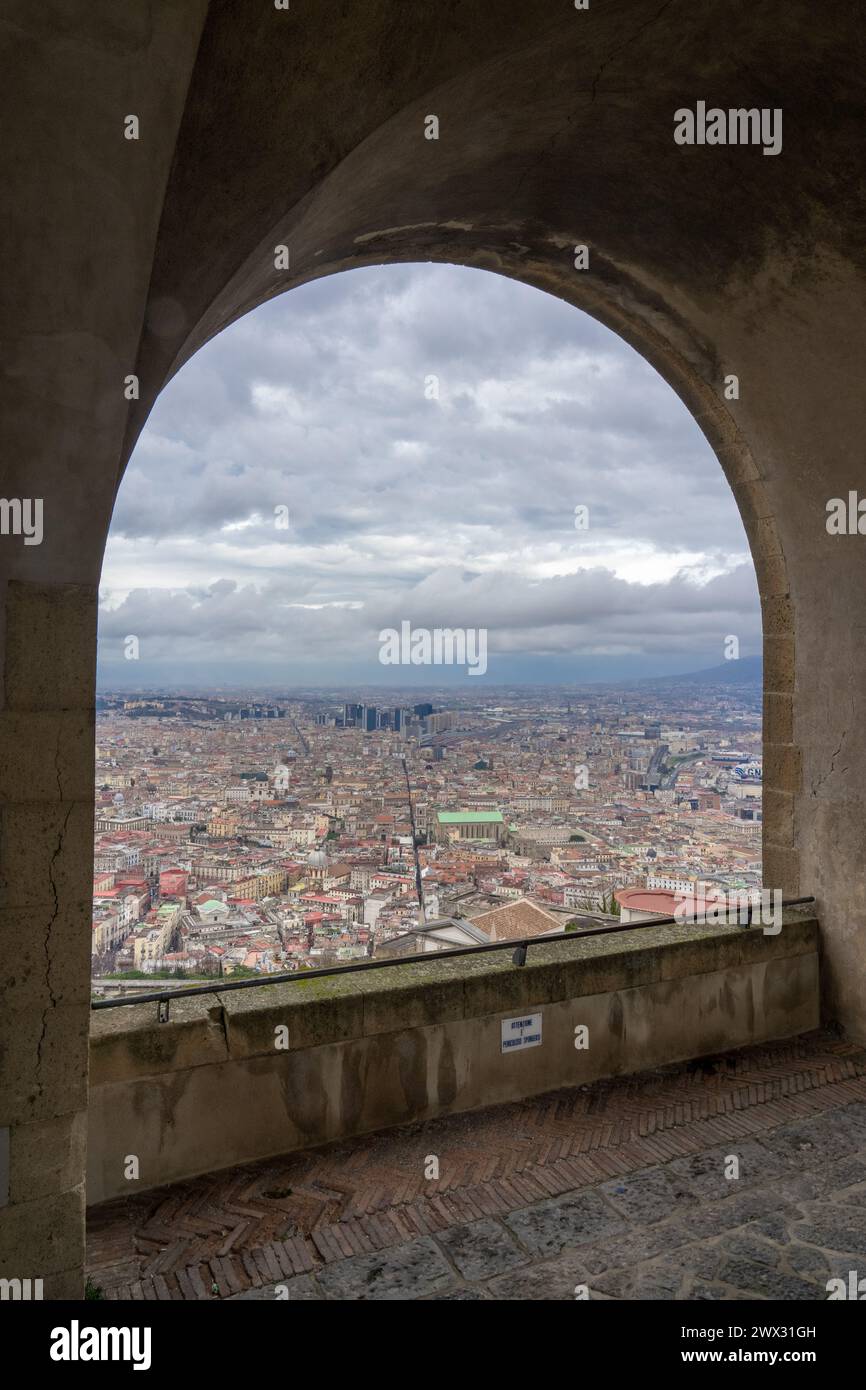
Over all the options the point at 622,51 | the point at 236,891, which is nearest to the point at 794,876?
the point at 236,891

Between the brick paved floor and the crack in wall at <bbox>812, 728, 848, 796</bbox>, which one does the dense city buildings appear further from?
the brick paved floor

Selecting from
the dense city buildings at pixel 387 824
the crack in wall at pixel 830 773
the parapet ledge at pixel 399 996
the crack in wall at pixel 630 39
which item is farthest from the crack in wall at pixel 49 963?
the crack in wall at pixel 830 773

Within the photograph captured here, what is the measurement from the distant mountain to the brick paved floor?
2.72 m

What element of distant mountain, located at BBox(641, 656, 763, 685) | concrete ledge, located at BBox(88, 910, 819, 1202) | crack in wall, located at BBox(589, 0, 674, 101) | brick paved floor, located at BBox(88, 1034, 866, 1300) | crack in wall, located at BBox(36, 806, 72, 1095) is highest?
crack in wall, located at BBox(589, 0, 674, 101)

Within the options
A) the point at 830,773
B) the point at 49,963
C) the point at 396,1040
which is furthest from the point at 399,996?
the point at 830,773

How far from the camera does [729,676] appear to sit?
660cm

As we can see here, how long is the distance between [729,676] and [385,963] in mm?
3939

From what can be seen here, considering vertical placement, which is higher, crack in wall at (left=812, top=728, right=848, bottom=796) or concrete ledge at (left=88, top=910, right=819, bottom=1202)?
crack in wall at (left=812, top=728, right=848, bottom=796)

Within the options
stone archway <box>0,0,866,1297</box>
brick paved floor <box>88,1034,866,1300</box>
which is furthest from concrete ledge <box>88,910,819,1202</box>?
stone archway <box>0,0,866,1297</box>

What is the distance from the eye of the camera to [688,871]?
16.3 feet

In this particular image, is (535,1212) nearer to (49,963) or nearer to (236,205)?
(49,963)

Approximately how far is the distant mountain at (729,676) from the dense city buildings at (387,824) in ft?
0.30

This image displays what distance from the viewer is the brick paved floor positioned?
286 centimetres
